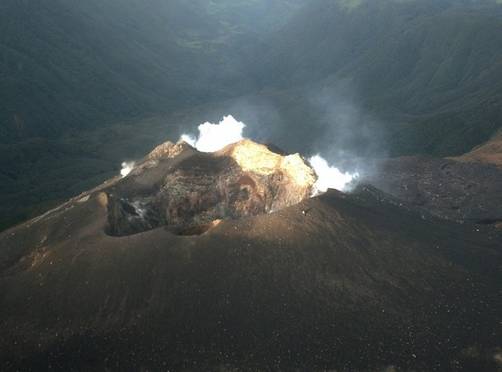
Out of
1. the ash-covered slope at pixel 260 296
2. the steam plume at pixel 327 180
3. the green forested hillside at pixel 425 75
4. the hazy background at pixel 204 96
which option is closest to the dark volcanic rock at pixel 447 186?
the steam plume at pixel 327 180

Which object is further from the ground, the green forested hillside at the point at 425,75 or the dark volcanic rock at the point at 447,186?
the green forested hillside at the point at 425,75

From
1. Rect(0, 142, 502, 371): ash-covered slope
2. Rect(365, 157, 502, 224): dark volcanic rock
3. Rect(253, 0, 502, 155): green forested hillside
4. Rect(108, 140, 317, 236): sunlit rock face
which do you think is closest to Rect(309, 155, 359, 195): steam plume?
Rect(108, 140, 317, 236): sunlit rock face

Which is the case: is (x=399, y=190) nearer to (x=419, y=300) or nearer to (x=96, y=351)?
(x=419, y=300)

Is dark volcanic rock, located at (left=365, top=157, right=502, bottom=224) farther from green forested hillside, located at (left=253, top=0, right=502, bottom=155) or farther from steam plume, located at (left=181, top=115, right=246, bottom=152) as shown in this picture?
green forested hillside, located at (left=253, top=0, right=502, bottom=155)

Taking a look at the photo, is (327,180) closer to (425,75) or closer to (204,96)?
(425,75)

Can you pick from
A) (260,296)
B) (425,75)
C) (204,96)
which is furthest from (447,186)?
(204,96)

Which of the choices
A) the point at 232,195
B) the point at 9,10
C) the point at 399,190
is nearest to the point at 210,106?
the point at 9,10

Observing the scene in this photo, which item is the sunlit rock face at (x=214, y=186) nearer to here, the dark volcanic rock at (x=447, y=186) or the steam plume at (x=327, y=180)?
the steam plume at (x=327, y=180)

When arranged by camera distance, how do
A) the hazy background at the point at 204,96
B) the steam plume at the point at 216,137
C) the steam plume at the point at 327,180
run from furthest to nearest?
the hazy background at the point at 204,96, the steam plume at the point at 216,137, the steam plume at the point at 327,180
